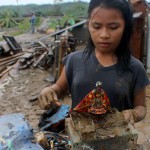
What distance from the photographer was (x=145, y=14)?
708 centimetres

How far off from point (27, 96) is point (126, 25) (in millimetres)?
5796

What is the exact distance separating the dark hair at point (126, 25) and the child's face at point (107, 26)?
0.03m

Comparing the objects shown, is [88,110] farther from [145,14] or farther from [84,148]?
[145,14]

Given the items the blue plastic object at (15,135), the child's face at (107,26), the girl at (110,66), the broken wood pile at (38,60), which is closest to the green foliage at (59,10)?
the broken wood pile at (38,60)

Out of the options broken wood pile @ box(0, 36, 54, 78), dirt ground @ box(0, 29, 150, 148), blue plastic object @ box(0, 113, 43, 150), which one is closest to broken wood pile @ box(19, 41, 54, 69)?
broken wood pile @ box(0, 36, 54, 78)

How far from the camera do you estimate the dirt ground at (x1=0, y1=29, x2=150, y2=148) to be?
5223 mm

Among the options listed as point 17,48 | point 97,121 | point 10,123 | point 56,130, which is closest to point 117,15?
point 97,121

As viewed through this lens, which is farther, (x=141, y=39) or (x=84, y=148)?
(x=141, y=39)

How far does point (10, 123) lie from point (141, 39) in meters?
5.32

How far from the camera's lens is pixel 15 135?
98.0 inches

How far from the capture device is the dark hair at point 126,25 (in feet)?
5.20

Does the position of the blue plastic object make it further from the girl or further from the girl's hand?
the girl's hand

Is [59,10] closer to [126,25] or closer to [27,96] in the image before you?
[27,96]

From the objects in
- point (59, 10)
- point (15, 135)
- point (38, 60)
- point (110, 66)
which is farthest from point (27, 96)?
point (59, 10)
